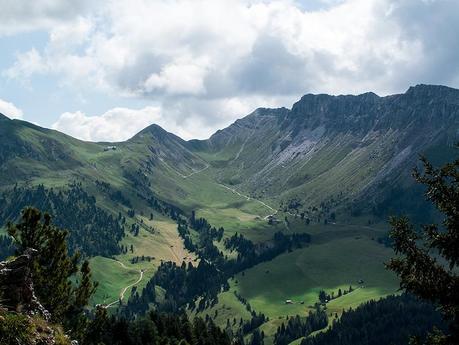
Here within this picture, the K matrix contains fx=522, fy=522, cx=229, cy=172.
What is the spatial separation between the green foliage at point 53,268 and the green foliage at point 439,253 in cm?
3239

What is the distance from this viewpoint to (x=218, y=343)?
145 meters

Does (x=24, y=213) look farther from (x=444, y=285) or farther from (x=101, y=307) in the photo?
(x=444, y=285)

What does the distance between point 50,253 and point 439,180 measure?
36559mm

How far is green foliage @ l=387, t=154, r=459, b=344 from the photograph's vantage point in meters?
27.0

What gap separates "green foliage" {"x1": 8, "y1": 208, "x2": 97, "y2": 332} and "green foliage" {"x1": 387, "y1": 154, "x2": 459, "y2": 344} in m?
32.4

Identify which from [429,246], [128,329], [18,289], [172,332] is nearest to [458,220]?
[429,246]

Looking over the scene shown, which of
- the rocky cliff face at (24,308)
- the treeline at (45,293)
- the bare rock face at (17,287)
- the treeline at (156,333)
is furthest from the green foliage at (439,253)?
the treeline at (156,333)

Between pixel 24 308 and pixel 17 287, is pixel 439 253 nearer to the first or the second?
pixel 24 308

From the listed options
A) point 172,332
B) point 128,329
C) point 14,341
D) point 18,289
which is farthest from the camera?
point 172,332

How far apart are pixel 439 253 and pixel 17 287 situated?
28.7 meters

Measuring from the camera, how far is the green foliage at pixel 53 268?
48438 millimetres

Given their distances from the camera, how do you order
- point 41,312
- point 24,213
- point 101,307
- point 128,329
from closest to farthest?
point 41,312 → point 24,213 → point 101,307 → point 128,329

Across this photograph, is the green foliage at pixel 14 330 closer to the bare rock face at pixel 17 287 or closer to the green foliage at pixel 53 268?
the bare rock face at pixel 17 287

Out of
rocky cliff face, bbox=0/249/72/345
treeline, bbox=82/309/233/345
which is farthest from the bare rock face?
treeline, bbox=82/309/233/345
